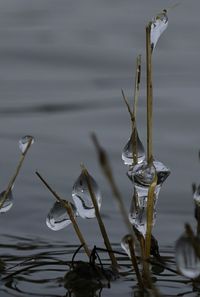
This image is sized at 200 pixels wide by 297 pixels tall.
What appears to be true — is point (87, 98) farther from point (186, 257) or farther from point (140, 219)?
point (186, 257)

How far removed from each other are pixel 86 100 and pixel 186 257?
2.86 meters

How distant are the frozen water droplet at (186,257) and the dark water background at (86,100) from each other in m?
0.49

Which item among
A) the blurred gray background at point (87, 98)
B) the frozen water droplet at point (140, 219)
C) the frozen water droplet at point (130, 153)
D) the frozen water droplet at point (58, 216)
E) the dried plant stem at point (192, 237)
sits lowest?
the blurred gray background at point (87, 98)

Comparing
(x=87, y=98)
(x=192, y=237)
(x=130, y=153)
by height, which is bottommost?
(x=87, y=98)

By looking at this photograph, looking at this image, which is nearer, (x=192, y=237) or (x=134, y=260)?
(x=192, y=237)

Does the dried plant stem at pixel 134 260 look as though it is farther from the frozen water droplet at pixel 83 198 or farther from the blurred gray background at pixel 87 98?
the blurred gray background at pixel 87 98

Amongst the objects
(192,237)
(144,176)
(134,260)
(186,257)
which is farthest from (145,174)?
(192,237)

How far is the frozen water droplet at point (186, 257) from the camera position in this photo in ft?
6.39

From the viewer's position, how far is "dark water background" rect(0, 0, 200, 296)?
3.40 m

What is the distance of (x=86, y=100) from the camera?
4797mm

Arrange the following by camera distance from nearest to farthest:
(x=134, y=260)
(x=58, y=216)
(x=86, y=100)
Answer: (x=134, y=260) → (x=58, y=216) → (x=86, y=100)

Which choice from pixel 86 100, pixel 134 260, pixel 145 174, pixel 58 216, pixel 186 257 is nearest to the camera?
pixel 186 257

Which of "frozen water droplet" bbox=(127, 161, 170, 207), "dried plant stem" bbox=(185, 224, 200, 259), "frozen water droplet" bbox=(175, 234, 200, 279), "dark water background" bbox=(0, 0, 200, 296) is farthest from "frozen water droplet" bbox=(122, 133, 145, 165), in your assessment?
"dried plant stem" bbox=(185, 224, 200, 259)

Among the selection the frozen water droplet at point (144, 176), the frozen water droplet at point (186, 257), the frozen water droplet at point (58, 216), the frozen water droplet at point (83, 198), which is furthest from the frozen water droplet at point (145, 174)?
the frozen water droplet at point (186, 257)
